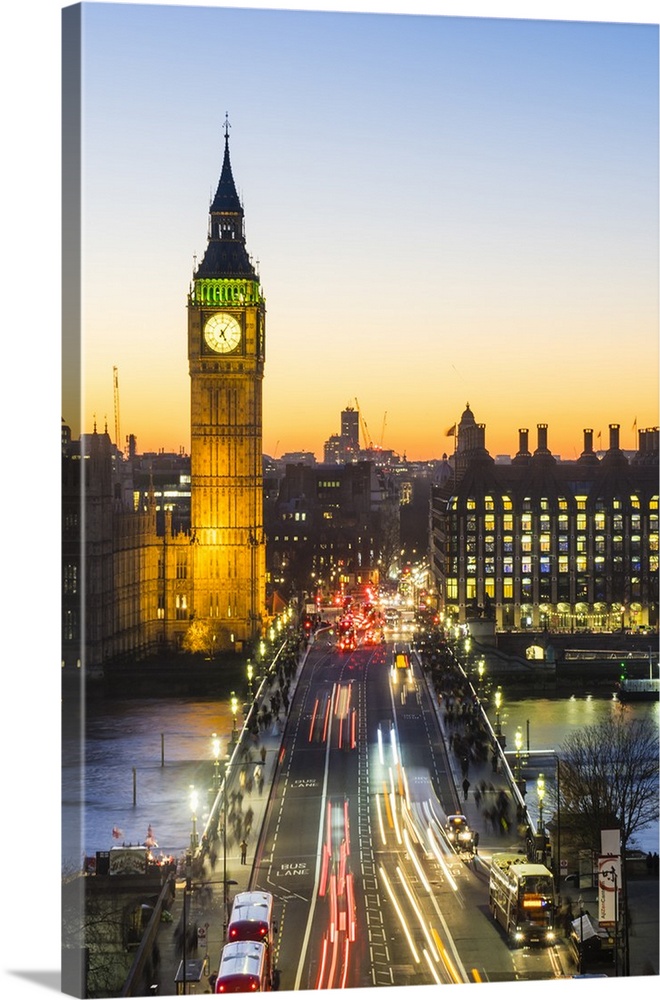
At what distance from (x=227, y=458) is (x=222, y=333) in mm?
4635

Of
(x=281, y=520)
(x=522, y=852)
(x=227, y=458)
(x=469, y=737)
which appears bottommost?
(x=522, y=852)

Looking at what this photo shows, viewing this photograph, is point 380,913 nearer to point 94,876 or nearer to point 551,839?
point 94,876

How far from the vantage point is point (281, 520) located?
45875 mm

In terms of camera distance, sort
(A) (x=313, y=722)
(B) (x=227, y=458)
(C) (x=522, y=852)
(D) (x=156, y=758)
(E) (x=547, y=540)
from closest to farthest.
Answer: (C) (x=522, y=852)
(D) (x=156, y=758)
(A) (x=313, y=722)
(B) (x=227, y=458)
(E) (x=547, y=540)

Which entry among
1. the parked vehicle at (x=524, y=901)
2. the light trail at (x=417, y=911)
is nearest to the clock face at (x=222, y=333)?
the light trail at (x=417, y=911)

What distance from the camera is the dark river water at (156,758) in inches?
673

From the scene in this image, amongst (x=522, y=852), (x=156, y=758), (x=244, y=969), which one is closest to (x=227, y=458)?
(x=156, y=758)

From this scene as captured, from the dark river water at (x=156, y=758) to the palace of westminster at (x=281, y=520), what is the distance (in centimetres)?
272

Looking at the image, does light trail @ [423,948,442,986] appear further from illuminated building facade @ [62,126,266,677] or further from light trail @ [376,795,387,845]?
illuminated building facade @ [62,126,266,677]

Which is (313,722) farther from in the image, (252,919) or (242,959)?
(242,959)

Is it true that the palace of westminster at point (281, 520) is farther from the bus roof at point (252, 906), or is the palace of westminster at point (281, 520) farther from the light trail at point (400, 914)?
the bus roof at point (252, 906)

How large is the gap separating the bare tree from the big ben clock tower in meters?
16.5

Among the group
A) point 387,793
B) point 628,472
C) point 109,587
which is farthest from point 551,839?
point 628,472

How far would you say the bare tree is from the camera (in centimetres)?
1543
